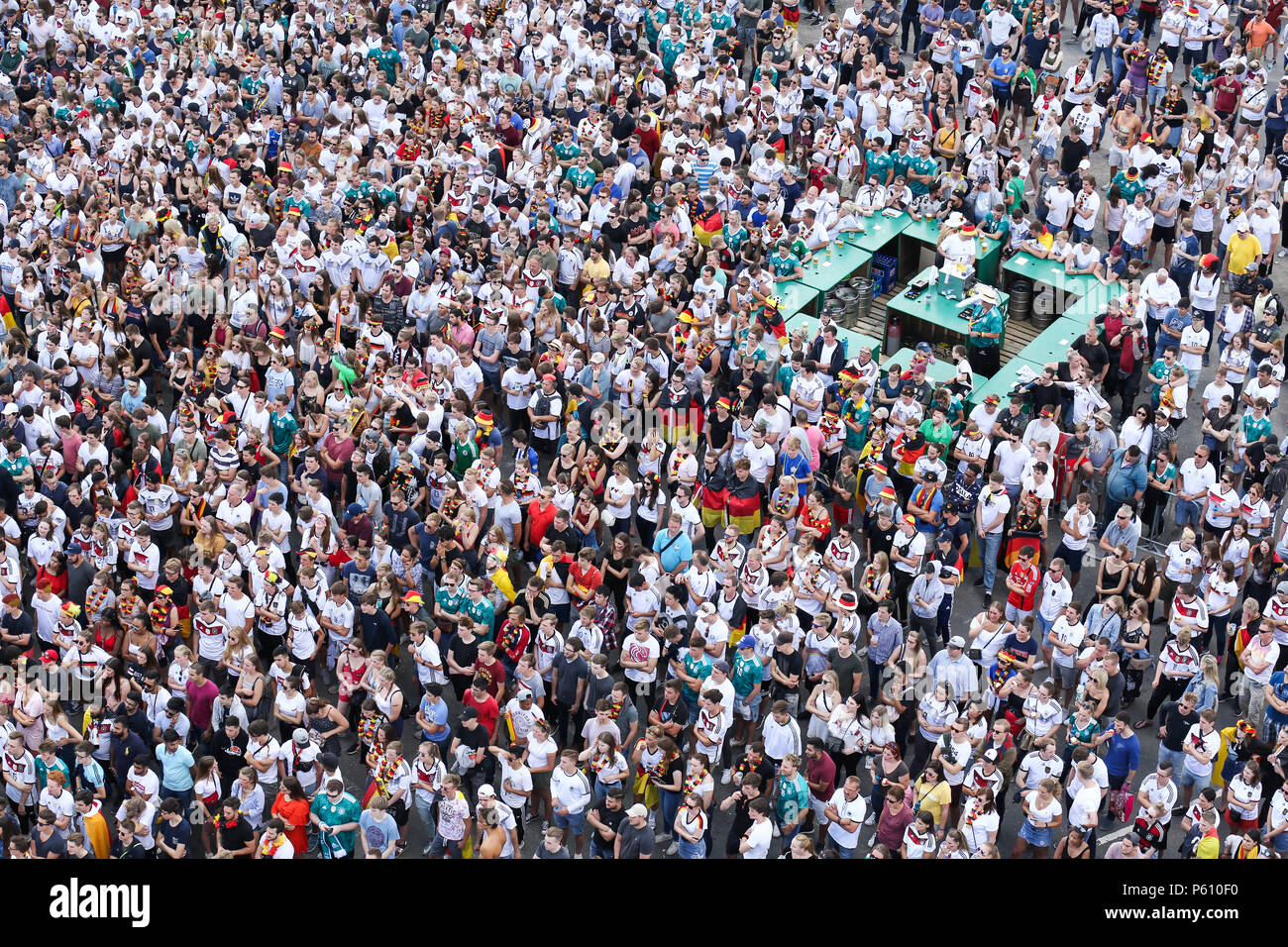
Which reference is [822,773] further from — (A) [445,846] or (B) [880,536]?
(B) [880,536]

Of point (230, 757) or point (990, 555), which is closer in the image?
point (230, 757)

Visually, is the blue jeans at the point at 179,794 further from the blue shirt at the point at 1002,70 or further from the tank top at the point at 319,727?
the blue shirt at the point at 1002,70

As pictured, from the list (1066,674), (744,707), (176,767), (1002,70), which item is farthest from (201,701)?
(1002,70)

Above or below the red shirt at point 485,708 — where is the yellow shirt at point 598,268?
above

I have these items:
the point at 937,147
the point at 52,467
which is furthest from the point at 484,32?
the point at 52,467

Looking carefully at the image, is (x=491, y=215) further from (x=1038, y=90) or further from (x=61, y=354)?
(x=1038, y=90)

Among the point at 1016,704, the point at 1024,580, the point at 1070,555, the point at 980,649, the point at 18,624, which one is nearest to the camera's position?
the point at 1016,704

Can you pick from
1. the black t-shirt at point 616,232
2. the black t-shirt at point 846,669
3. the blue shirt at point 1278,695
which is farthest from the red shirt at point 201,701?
the blue shirt at point 1278,695

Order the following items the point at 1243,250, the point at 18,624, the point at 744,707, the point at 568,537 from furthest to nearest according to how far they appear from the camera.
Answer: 1. the point at 1243,250
2. the point at 568,537
3. the point at 18,624
4. the point at 744,707
